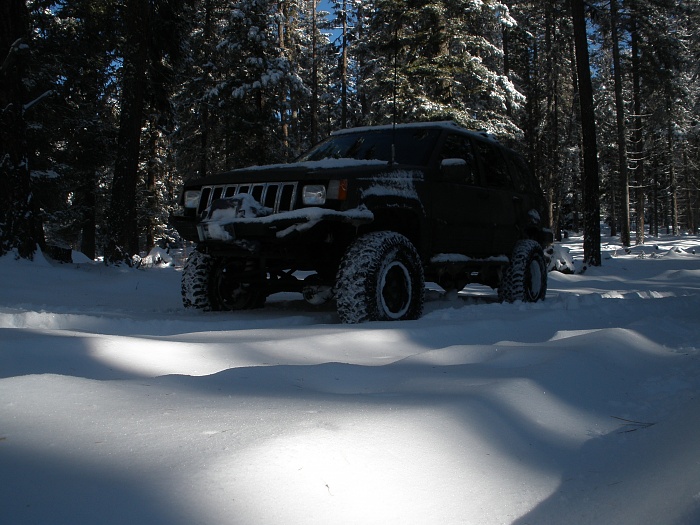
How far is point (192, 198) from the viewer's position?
18.1 ft

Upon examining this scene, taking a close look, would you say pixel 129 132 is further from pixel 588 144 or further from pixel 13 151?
pixel 588 144

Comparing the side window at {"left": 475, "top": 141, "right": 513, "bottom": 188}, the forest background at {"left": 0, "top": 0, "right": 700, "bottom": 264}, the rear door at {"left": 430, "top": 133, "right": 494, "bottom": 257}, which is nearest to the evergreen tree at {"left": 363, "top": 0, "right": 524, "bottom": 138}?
the forest background at {"left": 0, "top": 0, "right": 700, "bottom": 264}

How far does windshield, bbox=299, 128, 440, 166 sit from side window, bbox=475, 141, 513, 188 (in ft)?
3.22

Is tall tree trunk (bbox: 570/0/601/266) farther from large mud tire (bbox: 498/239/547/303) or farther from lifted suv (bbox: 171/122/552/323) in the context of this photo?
lifted suv (bbox: 171/122/552/323)

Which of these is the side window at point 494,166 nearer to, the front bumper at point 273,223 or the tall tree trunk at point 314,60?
the front bumper at point 273,223

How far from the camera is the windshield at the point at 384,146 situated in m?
5.64

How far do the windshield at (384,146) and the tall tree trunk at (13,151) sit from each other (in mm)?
4293

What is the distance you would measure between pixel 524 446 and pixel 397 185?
10.8 feet

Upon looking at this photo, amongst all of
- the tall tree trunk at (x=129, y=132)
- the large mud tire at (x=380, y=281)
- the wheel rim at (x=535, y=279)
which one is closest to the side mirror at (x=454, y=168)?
the large mud tire at (x=380, y=281)

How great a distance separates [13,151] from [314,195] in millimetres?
5557

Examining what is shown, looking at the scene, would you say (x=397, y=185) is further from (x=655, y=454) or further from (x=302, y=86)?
(x=302, y=86)

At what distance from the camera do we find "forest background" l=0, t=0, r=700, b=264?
11477 mm

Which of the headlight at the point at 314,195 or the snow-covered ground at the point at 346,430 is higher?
the headlight at the point at 314,195

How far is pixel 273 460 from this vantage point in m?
1.55
